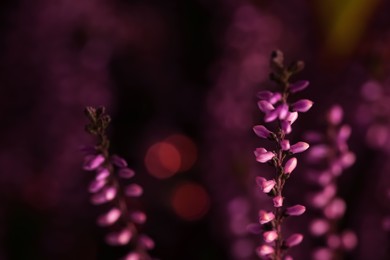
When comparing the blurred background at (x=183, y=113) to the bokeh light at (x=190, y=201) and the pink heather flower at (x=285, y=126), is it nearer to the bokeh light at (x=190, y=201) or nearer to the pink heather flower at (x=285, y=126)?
the bokeh light at (x=190, y=201)

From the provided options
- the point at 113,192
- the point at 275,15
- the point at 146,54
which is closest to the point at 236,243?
the point at 113,192

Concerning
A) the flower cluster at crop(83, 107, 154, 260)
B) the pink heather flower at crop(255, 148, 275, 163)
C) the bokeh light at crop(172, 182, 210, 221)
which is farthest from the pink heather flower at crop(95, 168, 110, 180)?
the bokeh light at crop(172, 182, 210, 221)

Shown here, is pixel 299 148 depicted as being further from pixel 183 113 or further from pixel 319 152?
pixel 183 113

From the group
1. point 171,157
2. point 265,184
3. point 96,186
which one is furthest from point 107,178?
point 171,157

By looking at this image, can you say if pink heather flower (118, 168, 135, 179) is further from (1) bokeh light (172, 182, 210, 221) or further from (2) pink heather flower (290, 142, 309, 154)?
(1) bokeh light (172, 182, 210, 221)

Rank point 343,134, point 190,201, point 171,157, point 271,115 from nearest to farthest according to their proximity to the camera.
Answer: point 271,115 < point 343,134 < point 190,201 < point 171,157
